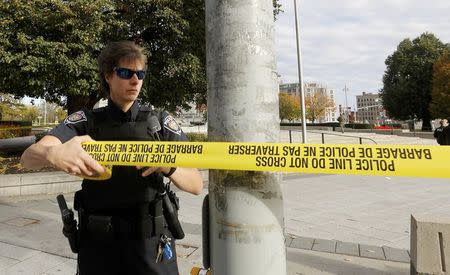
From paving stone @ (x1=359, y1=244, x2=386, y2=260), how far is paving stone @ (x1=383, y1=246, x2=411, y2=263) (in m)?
0.06

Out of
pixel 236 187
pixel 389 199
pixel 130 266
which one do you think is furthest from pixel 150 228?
pixel 389 199

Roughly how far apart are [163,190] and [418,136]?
35417mm

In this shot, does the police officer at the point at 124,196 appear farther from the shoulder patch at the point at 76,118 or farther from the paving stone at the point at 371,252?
the paving stone at the point at 371,252

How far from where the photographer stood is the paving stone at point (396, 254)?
4.07 meters

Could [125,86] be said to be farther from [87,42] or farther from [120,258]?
[87,42]

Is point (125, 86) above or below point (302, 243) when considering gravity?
above

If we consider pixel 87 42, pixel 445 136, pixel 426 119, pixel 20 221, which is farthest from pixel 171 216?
pixel 426 119

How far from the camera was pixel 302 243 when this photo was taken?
15.3 feet

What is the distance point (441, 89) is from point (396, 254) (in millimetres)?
39127

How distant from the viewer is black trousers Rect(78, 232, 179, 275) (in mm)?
1854

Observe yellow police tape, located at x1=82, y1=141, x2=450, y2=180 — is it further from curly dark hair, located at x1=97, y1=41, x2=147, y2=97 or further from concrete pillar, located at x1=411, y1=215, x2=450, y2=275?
concrete pillar, located at x1=411, y1=215, x2=450, y2=275

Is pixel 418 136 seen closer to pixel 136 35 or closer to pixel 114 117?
pixel 136 35

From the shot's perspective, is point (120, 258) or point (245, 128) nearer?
point (245, 128)

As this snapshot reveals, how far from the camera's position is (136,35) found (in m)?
13.7
